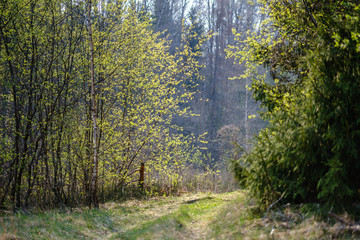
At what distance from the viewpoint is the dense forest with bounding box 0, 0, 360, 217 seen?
4348mm

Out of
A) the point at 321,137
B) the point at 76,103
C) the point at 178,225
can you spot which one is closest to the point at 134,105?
the point at 76,103

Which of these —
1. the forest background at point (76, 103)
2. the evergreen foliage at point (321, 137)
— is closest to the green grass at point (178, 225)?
the evergreen foliage at point (321, 137)

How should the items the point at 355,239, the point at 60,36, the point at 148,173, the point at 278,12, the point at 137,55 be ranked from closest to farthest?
the point at 355,239
the point at 278,12
the point at 60,36
the point at 137,55
the point at 148,173

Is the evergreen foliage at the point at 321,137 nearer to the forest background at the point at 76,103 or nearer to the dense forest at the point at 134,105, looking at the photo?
the dense forest at the point at 134,105

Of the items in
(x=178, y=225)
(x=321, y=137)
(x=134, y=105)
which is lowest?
(x=178, y=225)

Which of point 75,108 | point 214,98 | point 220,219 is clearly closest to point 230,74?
point 214,98

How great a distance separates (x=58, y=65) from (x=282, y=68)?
6.33 metres

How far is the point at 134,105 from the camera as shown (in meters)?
11.1

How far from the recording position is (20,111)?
7.86 metres

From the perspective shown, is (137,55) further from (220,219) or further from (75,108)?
(220,219)

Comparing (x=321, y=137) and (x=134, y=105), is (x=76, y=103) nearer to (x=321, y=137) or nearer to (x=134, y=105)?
(x=134, y=105)

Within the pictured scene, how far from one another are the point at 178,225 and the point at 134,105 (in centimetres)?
582

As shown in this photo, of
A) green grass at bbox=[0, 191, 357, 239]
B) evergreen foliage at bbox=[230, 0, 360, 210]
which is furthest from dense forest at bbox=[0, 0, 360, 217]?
green grass at bbox=[0, 191, 357, 239]

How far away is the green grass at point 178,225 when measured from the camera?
4.07 metres
